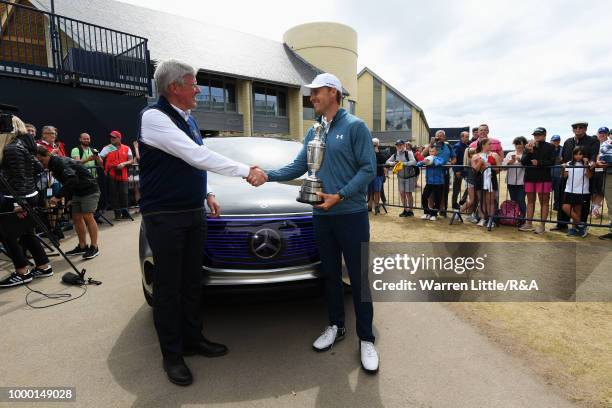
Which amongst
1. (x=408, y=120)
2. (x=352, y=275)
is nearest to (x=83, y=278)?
(x=352, y=275)

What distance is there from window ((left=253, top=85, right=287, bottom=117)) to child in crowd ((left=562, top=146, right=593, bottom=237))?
19753 millimetres

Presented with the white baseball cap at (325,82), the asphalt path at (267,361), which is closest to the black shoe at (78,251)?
the asphalt path at (267,361)

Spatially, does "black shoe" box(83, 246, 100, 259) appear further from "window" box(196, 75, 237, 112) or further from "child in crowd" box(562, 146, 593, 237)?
"window" box(196, 75, 237, 112)

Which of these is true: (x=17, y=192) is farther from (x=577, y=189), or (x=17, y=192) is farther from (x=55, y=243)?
(x=577, y=189)

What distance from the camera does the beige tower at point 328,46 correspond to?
3012 centimetres

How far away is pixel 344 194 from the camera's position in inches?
94.4

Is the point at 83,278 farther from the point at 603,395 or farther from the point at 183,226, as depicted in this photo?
the point at 603,395

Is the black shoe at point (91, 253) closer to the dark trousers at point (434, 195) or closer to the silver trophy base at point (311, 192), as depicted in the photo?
the silver trophy base at point (311, 192)

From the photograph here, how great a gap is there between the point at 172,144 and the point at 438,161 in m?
7.00

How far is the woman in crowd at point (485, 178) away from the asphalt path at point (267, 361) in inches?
162

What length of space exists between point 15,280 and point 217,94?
18.9 m

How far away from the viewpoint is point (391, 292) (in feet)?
13.4

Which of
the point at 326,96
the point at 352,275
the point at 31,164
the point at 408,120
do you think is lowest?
the point at 352,275

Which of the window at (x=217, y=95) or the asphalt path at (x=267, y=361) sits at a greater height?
the window at (x=217, y=95)
